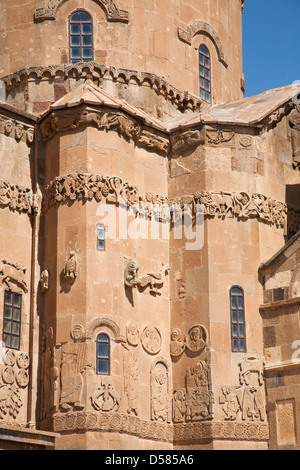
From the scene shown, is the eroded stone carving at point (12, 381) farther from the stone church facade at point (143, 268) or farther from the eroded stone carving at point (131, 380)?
the eroded stone carving at point (131, 380)

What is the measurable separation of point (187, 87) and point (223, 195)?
5.16 meters

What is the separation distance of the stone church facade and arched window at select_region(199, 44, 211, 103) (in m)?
2.37

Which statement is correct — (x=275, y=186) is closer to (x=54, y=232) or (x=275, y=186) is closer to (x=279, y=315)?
(x=279, y=315)

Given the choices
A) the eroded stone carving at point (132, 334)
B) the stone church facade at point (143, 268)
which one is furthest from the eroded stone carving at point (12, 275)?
the eroded stone carving at point (132, 334)

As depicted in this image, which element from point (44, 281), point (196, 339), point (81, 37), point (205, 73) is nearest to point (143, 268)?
point (196, 339)

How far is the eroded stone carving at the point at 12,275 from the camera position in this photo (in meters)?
27.7

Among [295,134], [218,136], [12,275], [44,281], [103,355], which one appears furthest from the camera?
[295,134]

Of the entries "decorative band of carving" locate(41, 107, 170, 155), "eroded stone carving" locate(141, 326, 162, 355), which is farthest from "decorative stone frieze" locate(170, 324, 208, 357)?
"decorative band of carving" locate(41, 107, 170, 155)

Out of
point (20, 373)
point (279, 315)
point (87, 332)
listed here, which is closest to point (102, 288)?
point (87, 332)

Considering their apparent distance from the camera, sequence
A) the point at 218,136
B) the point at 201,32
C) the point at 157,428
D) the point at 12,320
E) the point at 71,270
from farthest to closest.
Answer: the point at 201,32 < the point at 218,136 < the point at 12,320 < the point at 157,428 < the point at 71,270

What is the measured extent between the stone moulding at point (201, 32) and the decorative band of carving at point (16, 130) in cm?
651

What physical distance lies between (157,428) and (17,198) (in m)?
6.90

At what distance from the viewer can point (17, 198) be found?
2873cm

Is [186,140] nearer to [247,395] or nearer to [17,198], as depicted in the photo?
[17,198]
